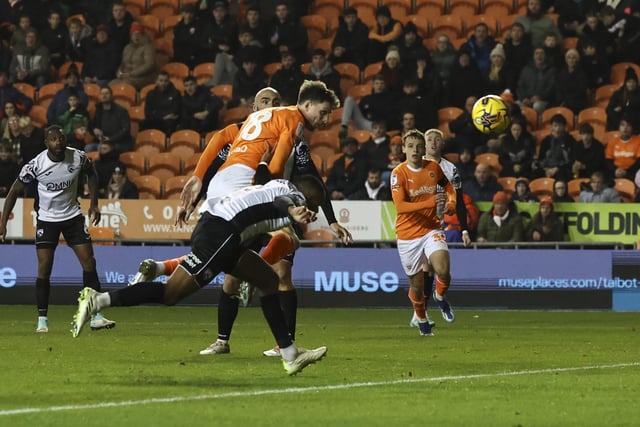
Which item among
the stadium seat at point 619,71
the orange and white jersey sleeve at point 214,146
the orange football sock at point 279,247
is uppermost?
the stadium seat at point 619,71

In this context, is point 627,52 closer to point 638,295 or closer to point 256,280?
point 638,295

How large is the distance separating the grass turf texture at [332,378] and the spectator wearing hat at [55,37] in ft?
40.0

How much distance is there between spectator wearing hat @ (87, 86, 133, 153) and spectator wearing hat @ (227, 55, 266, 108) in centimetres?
204

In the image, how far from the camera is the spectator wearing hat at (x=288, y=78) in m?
25.4

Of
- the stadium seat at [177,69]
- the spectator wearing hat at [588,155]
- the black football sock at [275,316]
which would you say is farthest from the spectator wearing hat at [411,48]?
the black football sock at [275,316]

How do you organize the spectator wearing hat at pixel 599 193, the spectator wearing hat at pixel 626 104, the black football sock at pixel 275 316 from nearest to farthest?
the black football sock at pixel 275 316 → the spectator wearing hat at pixel 599 193 → the spectator wearing hat at pixel 626 104

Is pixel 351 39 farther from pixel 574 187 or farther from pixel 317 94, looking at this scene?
pixel 317 94

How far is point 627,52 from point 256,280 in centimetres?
1756

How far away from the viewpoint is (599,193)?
71.5ft

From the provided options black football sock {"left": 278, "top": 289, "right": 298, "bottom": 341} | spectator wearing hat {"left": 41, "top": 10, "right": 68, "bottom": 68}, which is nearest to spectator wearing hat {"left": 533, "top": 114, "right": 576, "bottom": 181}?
spectator wearing hat {"left": 41, "top": 10, "right": 68, "bottom": 68}

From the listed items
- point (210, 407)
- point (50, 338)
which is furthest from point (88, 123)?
point (210, 407)

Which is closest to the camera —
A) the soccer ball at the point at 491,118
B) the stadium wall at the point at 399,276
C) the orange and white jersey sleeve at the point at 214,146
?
the orange and white jersey sleeve at the point at 214,146

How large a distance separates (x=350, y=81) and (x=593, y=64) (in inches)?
182

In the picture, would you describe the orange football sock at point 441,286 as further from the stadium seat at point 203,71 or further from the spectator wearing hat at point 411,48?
the stadium seat at point 203,71
